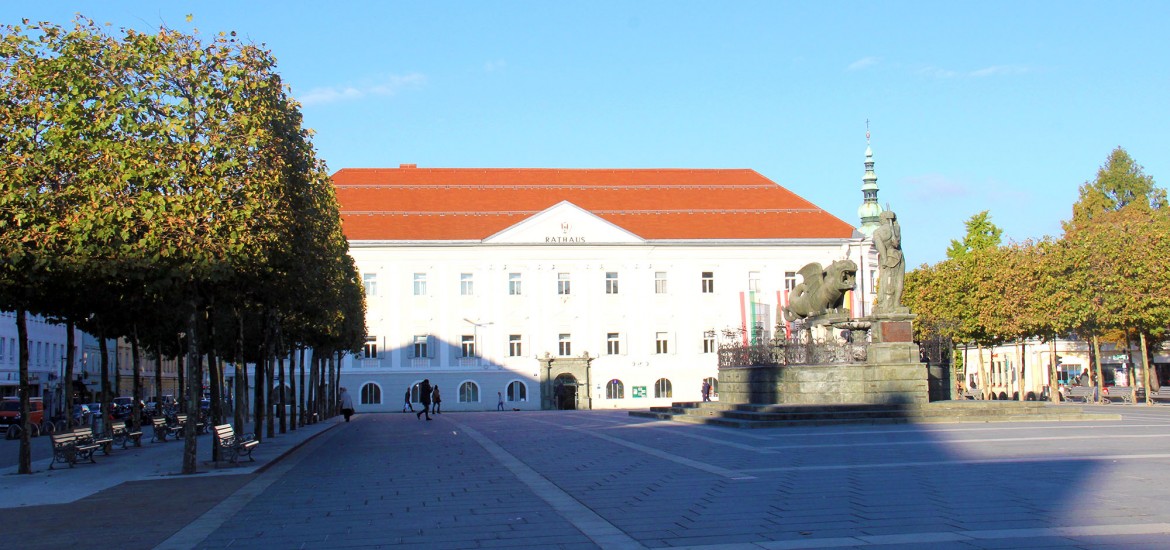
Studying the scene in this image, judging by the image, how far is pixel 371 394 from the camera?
7619 centimetres

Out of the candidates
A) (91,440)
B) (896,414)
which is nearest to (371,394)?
(896,414)

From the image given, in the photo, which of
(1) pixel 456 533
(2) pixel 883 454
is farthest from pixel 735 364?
(1) pixel 456 533

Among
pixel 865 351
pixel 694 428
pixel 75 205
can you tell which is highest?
pixel 75 205

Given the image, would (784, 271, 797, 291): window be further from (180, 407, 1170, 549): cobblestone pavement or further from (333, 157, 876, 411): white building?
(180, 407, 1170, 549): cobblestone pavement

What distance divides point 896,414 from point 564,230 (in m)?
47.7

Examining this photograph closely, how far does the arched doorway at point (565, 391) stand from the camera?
249 feet

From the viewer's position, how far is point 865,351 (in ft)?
108

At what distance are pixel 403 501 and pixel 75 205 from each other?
914cm

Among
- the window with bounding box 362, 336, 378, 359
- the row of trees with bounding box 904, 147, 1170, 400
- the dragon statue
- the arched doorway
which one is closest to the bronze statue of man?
the dragon statue

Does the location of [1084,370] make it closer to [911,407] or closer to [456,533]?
[911,407]

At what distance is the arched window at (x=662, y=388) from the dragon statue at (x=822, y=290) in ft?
135

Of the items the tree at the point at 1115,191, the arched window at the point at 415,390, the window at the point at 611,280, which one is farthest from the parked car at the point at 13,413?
the tree at the point at 1115,191

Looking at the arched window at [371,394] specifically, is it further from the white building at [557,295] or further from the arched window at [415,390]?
the arched window at [415,390]

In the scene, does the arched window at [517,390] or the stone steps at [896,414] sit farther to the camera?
the arched window at [517,390]
